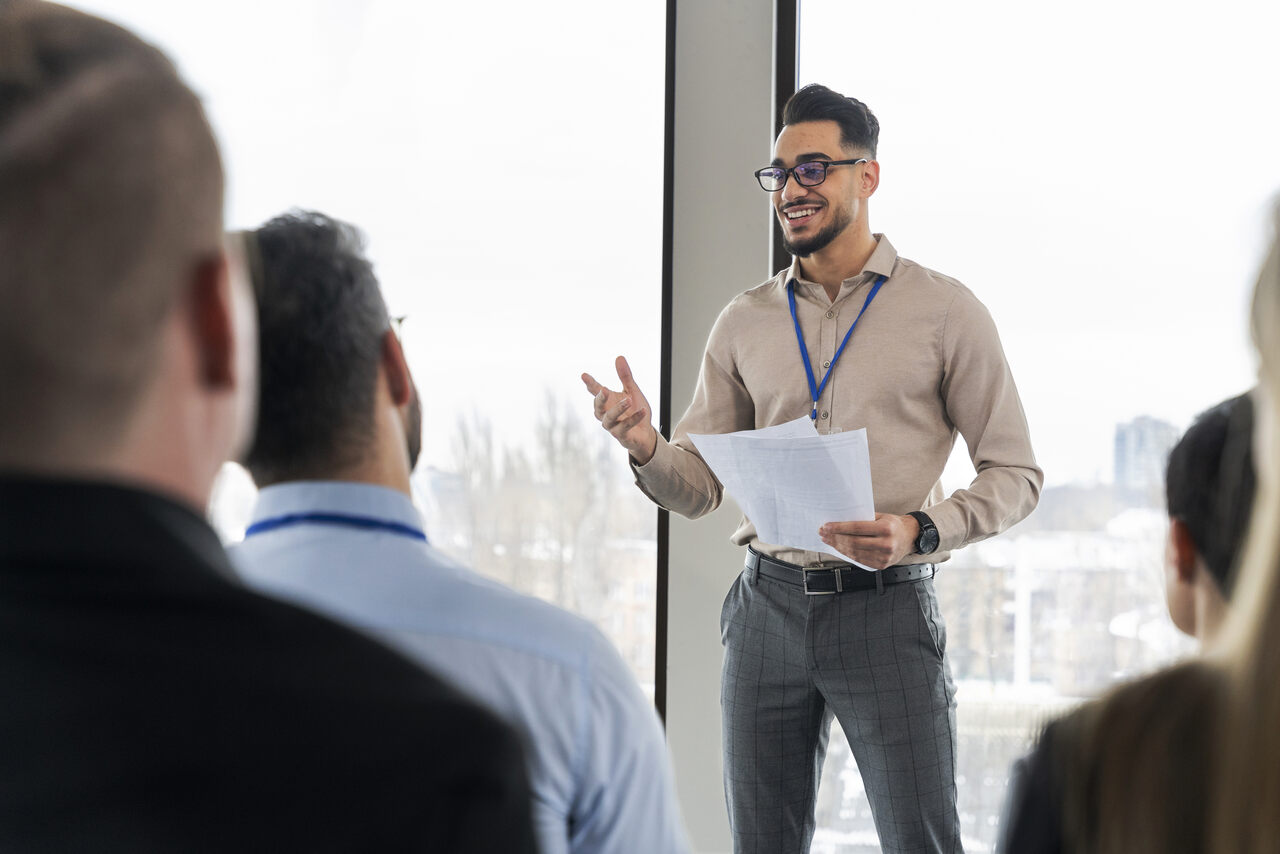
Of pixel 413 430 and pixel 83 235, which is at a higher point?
pixel 83 235

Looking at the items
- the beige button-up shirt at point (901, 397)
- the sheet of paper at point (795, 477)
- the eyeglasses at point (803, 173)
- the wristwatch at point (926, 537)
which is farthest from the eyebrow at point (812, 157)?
the wristwatch at point (926, 537)

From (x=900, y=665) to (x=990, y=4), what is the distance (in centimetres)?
194

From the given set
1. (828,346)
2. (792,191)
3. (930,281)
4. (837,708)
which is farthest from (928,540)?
(792,191)

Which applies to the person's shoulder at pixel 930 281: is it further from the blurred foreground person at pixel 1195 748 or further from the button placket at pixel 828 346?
the blurred foreground person at pixel 1195 748

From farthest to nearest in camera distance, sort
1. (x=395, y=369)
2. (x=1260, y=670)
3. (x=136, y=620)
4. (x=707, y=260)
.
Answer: (x=707, y=260) → (x=395, y=369) → (x=1260, y=670) → (x=136, y=620)

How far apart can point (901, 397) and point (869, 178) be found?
22.9 inches

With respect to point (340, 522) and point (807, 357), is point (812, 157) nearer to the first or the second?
point (807, 357)

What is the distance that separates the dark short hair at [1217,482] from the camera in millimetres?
755

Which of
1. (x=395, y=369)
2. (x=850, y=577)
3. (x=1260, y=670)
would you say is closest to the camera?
(x=1260, y=670)

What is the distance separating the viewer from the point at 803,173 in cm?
225

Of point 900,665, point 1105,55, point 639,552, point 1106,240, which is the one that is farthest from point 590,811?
point 1105,55

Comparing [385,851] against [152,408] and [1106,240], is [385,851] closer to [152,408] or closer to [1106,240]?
[152,408]

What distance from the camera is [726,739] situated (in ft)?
7.00

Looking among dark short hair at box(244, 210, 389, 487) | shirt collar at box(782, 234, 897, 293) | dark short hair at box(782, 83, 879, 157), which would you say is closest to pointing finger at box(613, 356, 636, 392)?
shirt collar at box(782, 234, 897, 293)
